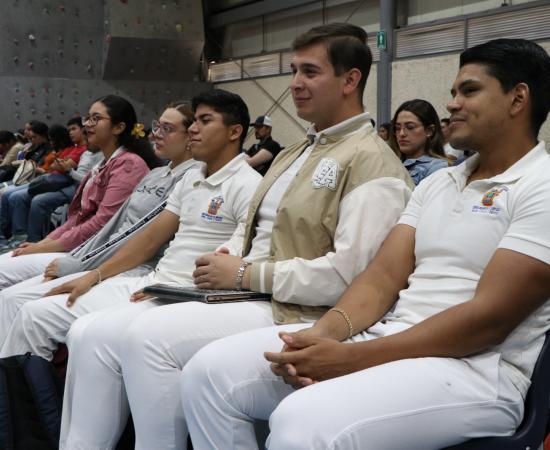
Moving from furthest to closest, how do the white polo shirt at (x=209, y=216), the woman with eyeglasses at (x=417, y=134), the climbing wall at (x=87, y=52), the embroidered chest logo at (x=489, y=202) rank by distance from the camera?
the climbing wall at (x=87, y=52)
the woman with eyeglasses at (x=417, y=134)
the white polo shirt at (x=209, y=216)
the embroidered chest logo at (x=489, y=202)

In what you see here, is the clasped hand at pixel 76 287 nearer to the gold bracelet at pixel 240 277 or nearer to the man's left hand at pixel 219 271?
the man's left hand at pixel 219 271

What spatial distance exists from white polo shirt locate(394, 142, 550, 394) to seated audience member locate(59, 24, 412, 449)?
0.69 ft

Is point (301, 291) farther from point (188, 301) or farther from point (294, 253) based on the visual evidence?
point (188, 301)

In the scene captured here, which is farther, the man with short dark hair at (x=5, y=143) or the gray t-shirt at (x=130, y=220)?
the man with short dark hair at (x=5, y=143)

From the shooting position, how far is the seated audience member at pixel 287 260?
6.89ft


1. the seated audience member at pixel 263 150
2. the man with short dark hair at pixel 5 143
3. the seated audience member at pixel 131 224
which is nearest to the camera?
the seated audience member at pixel 131 224

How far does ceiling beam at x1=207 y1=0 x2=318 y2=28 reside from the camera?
12.2 metres

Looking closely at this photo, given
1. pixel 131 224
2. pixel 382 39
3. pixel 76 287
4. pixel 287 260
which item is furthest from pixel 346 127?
pixel 382 39

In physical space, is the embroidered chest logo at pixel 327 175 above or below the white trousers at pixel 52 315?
above

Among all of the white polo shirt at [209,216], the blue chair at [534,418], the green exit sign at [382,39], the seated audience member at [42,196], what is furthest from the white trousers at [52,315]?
the green exit sign at [382,39]

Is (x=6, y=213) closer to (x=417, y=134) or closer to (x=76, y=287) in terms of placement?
(x=417, y=134)

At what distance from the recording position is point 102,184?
3895 millimetres

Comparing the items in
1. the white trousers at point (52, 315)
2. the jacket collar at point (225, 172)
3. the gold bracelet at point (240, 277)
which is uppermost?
the jacket collar at point (225, 172)

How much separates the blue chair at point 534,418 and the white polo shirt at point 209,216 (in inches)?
56.3
